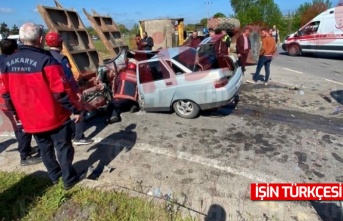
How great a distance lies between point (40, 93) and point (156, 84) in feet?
10.0

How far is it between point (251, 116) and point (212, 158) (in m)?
2.11

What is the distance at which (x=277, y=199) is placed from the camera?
293cm

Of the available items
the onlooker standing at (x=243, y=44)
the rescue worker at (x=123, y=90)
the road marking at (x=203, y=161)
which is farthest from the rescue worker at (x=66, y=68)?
the onlooker standing at (x=243, y=44)

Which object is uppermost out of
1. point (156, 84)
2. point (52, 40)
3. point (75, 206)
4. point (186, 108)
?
point (52, 40)

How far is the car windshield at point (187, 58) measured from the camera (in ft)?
17.3

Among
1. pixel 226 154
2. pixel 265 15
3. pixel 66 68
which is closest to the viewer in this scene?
pixel 66 68

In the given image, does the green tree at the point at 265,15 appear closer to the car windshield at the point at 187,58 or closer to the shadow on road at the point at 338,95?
the shadow on road at the point at 338,95

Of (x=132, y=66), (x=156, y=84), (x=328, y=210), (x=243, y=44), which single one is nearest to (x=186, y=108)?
(x=156, y=84)

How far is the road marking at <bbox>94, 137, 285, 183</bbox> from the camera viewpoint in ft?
11.1

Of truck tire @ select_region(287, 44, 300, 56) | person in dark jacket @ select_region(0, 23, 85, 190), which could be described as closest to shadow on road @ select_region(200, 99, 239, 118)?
person in dark jacket @ select_region(0, 23, 85, 190)

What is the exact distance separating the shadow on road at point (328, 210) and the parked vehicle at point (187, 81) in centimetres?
259

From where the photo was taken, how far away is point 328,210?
2.81m

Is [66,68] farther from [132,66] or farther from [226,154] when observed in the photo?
[132,66]

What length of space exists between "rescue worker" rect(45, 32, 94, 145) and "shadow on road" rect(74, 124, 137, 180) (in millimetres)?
323
